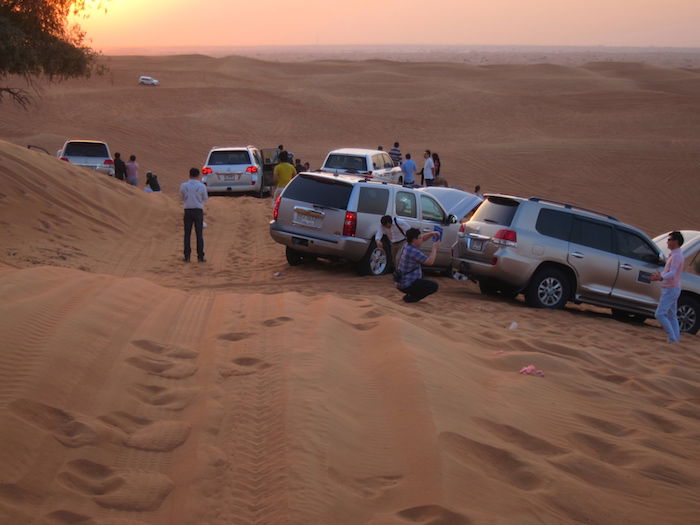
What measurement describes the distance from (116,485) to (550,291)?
9524mm


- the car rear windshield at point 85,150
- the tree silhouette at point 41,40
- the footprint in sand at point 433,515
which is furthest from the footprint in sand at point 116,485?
the car rear windshield at point 85,150

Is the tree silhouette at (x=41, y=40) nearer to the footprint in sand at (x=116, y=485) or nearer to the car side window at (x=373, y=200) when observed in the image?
the car side window at (x=373, y=200)

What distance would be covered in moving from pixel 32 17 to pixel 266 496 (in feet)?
57.7

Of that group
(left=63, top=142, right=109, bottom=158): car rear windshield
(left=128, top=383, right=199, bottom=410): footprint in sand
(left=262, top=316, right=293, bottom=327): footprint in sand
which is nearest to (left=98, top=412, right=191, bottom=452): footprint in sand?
(left=128, top=383, right=199, bottom=410): footprint in sand

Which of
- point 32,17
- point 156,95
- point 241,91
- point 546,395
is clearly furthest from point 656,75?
point 546,395

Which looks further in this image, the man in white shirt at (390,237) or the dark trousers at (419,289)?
the man in white shirt at (390,237)

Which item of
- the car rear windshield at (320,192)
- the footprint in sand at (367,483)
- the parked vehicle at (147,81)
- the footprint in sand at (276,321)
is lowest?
the footprint in sand at (367,483)

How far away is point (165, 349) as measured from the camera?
6977 mm

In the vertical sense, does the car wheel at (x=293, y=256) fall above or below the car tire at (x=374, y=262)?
below

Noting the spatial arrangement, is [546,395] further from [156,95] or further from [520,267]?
[156,95]

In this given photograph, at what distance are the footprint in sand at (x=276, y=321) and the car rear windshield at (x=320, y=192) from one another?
6.05m

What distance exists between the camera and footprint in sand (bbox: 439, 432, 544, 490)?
5062 millimetres

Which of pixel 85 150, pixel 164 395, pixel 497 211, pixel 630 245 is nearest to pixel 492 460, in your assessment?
pixel 164 395

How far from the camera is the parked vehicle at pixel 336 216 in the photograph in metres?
14.0
